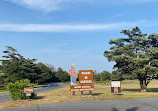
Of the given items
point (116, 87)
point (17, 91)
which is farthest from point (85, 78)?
point (17, 91)

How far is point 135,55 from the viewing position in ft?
69.8

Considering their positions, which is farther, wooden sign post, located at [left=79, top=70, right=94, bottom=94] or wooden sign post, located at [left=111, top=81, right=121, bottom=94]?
wooden sign post, located at [left=79, top=70, right=94, bottom=94]

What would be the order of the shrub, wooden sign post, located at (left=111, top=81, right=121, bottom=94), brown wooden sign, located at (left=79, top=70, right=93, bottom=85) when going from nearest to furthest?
the shrub → wooden sign post, located at (left=111, top=81, right=121, bottom=94) → brown wooden sign, located at (left=79, top=70, right=93, bottom=85)

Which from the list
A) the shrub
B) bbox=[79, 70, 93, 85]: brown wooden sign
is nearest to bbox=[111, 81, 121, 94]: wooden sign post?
bbox=[79, 70, 93, 85]: brown wooden sign

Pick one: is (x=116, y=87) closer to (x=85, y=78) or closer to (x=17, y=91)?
(x=85, y=78)

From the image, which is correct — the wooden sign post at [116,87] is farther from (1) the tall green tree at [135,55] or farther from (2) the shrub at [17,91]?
(2) the shrub at [17,91]

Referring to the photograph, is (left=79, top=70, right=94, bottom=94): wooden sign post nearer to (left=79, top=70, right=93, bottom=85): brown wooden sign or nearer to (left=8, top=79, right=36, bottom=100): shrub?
(left=79, top=70, right=93, bottom=85): brown wooden sign

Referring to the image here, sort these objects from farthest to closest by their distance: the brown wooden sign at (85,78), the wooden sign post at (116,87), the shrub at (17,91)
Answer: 1. the brown wooden sign at (85,78)
2. the wooden sign post at (116,87)
3. the shrub at (17,91)

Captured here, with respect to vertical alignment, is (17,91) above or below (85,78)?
below

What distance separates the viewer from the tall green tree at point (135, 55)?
20453 millimetres

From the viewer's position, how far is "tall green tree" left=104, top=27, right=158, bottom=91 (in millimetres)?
20453

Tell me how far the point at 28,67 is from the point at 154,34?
41.3 meters

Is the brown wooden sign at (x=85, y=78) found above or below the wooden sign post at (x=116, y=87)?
above

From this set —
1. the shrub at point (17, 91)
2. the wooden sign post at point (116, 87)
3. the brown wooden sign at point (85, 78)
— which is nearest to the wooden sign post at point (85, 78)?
the brown wooden sign at point (85, 78)
